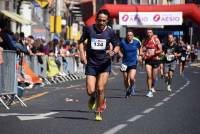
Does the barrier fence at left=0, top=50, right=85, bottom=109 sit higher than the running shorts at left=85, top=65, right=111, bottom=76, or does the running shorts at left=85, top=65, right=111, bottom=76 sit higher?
the running shorts at left=85, top=65, right=111, bottom=76

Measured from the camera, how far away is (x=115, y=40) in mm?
14516

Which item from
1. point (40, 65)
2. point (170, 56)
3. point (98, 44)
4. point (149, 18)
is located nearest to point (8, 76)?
point (98, 44)

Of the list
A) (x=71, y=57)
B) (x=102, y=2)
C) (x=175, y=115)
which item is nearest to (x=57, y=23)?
(x=71, y=57)

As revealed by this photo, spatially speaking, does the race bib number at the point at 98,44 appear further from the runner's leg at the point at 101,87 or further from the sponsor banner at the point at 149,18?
the sponsor banner at the point at 149,18

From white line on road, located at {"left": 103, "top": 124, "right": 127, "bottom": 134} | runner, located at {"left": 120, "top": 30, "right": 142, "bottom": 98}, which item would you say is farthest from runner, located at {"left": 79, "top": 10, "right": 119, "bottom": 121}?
runner, located at {"left": 120, "top": 30, "right": 142, "bottom": 98}

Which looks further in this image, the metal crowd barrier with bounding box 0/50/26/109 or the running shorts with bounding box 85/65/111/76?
the metal crowd barrier with bounding box 0/50/26/109

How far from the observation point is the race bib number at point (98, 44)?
14336mm

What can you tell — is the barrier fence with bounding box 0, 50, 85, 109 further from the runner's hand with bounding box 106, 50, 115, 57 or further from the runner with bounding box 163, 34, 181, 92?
the runner with bounding box 163, 34, 181, 92

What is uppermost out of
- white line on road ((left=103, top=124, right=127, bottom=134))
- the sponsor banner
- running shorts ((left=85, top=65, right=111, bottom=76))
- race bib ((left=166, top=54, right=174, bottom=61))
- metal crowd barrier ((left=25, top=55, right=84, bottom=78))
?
the sponsor banner

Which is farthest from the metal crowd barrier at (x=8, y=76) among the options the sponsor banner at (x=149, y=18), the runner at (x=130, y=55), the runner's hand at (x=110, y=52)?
the sponsor banner at (x=149, y=18)

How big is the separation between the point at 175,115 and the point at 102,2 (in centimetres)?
10584

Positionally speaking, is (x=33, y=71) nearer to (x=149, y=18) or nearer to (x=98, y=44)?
(x=98, y=44)

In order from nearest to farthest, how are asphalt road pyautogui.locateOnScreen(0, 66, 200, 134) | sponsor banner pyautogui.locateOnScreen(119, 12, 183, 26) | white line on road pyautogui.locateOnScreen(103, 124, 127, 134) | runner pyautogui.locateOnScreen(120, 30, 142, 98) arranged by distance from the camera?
white line on road pyautogui.locateOnScreen(103, 124, 127, 134), asphalt road pyautogui.locateOnScreen(0, 66, 200, 134), runner pyautogui.locateOnScreen(120, 30, 142, 98), sponsor banner pyautogui.locateOnScreen(119, 12, 183, 26)

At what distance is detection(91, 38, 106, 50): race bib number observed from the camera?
14336mm
